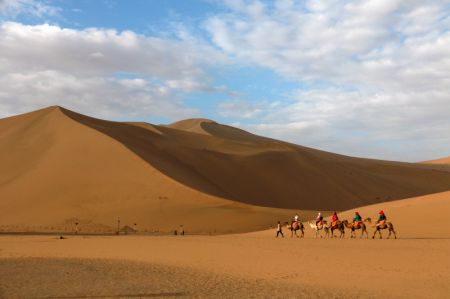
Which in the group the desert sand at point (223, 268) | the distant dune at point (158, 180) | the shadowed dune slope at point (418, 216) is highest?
the distant dune at point (158, 180)

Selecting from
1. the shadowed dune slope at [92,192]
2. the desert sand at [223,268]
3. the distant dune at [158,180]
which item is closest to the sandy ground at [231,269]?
the desert sand at [223,268]

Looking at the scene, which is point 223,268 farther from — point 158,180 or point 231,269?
point 158,180

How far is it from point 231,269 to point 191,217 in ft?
71.2

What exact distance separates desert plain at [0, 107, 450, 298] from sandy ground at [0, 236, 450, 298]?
5 cm

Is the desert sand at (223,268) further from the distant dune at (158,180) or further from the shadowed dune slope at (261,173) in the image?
the shadowed dune slope at (261,173)

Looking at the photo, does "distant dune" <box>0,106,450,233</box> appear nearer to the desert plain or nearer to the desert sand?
the desert plain

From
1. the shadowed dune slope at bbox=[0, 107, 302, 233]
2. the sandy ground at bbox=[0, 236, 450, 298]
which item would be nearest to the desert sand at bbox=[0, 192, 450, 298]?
the sandy ground at bbox=[0, 236, 450, 298]

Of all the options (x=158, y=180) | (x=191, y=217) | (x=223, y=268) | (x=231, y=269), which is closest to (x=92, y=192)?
(x=158, y=180)

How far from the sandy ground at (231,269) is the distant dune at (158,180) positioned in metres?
14.0

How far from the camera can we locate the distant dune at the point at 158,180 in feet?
123

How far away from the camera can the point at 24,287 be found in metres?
11.7

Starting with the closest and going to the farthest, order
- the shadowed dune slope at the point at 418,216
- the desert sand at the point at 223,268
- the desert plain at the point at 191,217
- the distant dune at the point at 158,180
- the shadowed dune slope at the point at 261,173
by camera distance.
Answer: the desert sand at the point at 223,268 < the desert plain at the point at 191,217 < the shadowed dune slope at the point at 418,216 < the distant dune at the point at 158,180 < the shadowed dune slope at the point at 261,173

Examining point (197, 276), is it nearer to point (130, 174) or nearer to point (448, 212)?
point (448, 212)

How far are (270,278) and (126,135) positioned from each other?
4947cm
